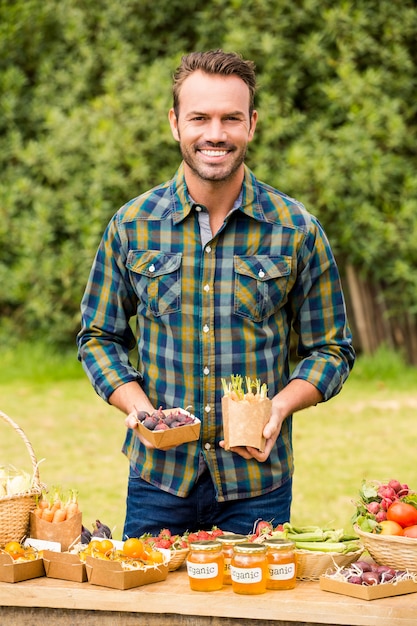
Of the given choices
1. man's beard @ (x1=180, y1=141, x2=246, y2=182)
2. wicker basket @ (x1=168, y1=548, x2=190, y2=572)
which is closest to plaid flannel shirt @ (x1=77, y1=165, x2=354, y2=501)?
man's beard @ (x1=180, y1=141, x2=246, y2=182)

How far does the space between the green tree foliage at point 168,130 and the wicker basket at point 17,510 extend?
6848 mm

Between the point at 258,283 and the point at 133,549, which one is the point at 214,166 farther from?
the point at 133,549

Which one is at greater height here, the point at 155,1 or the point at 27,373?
A: the point at 155,1

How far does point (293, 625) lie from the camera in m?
2.96

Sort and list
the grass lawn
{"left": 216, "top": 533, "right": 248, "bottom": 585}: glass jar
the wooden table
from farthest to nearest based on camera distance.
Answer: the grass lawn
{"left": 216, "top": 533, "right": 248, "bottom": 585}: glass jar
the wooden table

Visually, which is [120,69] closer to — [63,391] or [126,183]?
[126,183]

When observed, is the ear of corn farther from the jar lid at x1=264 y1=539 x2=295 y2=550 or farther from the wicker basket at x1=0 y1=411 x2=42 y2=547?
the wicker basket at x1=0 y1=411 x2=42 y2=547

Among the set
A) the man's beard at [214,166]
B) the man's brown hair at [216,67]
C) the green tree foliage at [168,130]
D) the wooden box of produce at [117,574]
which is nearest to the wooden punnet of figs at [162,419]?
the wooden box of produce at [117,574]

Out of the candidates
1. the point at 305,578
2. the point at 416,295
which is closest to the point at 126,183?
the point at 416,295

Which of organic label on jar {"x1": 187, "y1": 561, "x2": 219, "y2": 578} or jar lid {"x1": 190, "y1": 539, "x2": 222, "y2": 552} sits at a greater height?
jar lid {"x1": 190, "y1": 539, "x2": 222, "y2": 552}

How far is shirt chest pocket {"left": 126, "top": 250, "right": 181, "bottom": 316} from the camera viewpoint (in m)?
3.54

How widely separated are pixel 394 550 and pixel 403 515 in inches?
4.7

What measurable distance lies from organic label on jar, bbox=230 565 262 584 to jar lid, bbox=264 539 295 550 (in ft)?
0.31

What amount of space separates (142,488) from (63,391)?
6.49 metres
